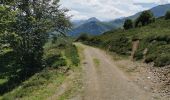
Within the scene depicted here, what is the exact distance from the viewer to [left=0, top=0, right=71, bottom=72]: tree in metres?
47.5

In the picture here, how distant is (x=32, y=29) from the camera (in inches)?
1913

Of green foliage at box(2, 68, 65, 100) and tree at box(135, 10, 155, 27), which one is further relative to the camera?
tree at box(135, 10, 155, 27)

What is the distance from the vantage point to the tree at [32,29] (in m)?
47.5

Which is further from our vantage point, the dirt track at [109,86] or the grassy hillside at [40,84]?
the grassy hillside at [40,84]

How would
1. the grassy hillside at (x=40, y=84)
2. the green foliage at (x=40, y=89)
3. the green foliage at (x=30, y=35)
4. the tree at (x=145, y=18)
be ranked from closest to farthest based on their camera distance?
1. the green foliage at (x=40, y=89)
2. the grassy hillside at (x=40, y=84)
3. the green foliage at (x=30, y=35)
4. the tree at (x=145, y=18)

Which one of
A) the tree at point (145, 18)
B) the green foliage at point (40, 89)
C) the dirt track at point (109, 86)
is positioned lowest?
the dirt track at point (109, 86)

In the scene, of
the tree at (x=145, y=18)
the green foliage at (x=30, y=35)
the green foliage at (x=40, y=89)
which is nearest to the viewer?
the green foliage at (x=40, y=89)

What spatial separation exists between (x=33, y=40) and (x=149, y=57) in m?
15.5

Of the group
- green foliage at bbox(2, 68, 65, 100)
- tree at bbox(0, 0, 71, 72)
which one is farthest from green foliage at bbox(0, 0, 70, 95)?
green foliage at bbox(2, 68, 65, 100)

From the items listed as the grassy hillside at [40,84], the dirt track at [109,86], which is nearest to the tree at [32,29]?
the grassy hillside at [40,84]

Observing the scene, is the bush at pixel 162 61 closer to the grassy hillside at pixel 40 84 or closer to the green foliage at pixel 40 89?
the grassy hillside at pixel 40 84

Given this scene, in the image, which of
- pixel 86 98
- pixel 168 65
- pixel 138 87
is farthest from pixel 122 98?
pixel 168 65

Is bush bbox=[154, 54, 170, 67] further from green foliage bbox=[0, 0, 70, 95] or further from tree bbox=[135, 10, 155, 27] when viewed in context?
tree bbox=[135, 10, 155, 27]

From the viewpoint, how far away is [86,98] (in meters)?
27.1
